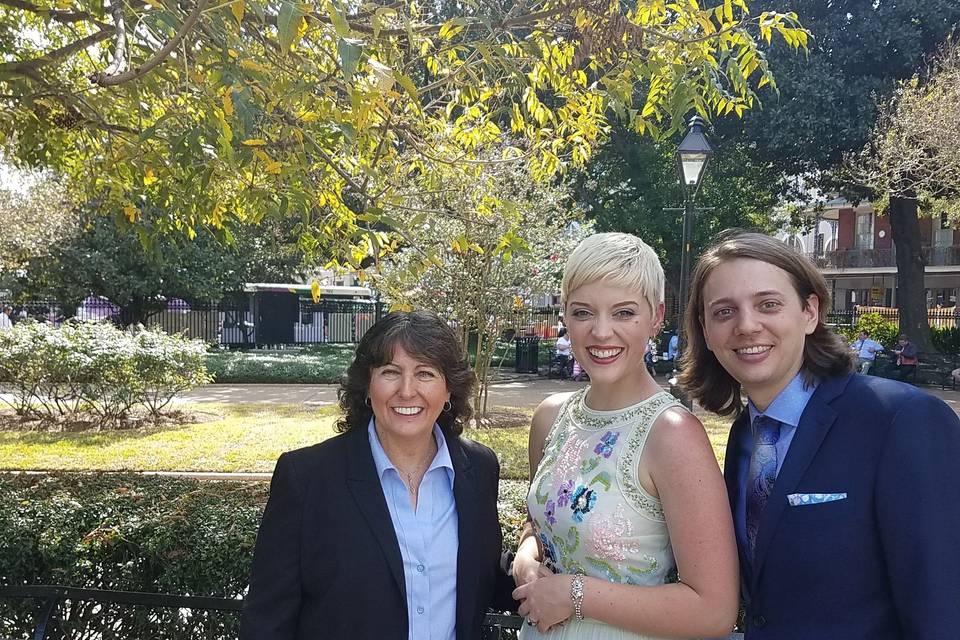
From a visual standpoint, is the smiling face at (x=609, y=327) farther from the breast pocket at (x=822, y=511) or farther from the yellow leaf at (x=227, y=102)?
the yellow leaf at (x=227, y=102)

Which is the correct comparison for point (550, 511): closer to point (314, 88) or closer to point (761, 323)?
point (761, 323)

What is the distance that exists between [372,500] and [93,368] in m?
10.8

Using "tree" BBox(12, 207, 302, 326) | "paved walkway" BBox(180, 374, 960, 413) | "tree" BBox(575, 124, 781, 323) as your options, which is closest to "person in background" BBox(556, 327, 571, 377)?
"paved walkway" BBox(180, 374, 960, 413)

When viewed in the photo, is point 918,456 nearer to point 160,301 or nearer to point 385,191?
point 385,191

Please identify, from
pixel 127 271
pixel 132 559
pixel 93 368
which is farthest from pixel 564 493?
pixel 127 271

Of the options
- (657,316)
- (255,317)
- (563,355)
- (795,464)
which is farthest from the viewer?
(255,317)

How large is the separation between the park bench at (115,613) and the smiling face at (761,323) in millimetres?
1770

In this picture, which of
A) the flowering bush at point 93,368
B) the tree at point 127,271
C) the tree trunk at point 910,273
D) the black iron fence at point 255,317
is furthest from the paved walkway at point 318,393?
the black iron fence at point 255,317

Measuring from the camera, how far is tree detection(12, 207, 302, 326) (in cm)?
2289

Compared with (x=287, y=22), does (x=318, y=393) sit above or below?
below

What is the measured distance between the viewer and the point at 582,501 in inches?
75.0

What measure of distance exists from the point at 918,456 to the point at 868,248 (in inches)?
1748

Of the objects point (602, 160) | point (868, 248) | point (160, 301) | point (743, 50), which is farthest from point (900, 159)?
point (868, 248)

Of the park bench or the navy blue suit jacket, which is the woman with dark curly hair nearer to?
the navy blue suit jacket
